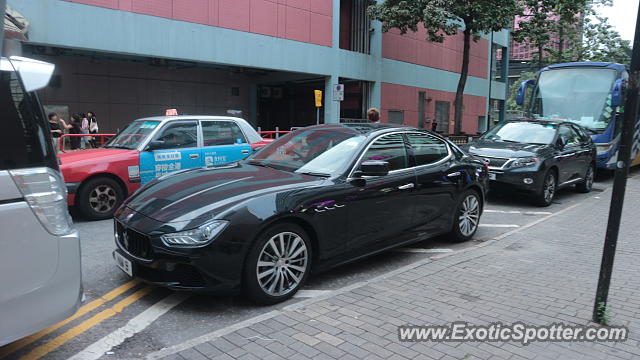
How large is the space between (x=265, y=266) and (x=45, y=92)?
1933 cm

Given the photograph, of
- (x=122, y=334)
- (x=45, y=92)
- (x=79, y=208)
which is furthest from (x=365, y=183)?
(x=45, y=92)

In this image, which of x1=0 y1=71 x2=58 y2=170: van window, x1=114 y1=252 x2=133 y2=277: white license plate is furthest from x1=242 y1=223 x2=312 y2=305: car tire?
x1=0 y1=71 x2=58 y2=170: van window

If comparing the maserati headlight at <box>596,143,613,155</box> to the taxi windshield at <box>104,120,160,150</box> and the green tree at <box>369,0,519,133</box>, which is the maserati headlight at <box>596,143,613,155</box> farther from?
the taxi windshield at <box>104,120,160,150</box>

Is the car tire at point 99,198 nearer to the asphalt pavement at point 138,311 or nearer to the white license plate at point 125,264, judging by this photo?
the asphalt pavement at point 138,311

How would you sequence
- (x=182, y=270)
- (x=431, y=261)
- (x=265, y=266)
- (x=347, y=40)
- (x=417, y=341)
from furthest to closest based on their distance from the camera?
(x=347, y=40)
(x=431, y=261)
(x=265, y=266)
(x=182, y=270)
(x=417, y=341)

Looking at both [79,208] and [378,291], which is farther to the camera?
[79,208]

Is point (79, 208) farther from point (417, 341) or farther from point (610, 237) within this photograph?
point (610, 237)

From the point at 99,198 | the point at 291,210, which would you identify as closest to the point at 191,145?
the point at 99,198

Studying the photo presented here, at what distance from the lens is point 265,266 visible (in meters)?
4.01

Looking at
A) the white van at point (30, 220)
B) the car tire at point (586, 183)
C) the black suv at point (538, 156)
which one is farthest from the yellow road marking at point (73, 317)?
the car tire at point (586, 183)

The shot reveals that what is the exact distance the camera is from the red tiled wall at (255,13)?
1650cm

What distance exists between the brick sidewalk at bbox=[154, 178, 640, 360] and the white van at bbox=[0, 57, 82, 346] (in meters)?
0.88

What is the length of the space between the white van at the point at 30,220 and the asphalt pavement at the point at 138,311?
632 millimetres

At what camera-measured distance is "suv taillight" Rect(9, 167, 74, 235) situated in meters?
2.68
